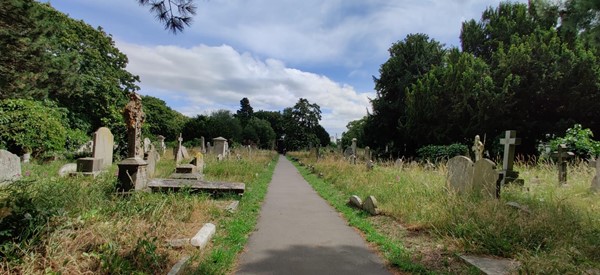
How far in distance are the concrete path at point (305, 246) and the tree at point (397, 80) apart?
22.1 metres

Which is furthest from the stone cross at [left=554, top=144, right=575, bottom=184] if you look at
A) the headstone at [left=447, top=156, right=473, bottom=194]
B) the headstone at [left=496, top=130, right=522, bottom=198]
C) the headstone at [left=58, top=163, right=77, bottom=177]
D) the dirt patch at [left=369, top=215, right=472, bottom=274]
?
the headstone at [left=58, top=163, right=77, bottom=177]

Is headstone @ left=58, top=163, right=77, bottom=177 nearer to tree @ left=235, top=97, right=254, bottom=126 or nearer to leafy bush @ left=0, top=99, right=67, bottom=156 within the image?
leafy bush @ left=0, top=99, right=67, bottom=156

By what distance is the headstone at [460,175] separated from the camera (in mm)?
7559

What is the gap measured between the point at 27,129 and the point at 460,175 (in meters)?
14.8

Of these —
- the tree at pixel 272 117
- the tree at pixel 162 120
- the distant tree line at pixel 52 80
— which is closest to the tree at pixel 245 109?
the tree at pixel 272 117

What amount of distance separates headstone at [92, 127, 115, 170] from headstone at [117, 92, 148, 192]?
4.68 metres

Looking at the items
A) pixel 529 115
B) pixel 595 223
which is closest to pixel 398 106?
pixel 529 115

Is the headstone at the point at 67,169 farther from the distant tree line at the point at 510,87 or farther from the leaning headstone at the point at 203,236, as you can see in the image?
the distant tree line at the point at 510,87

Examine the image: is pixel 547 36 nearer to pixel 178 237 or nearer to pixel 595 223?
pixel 595 223

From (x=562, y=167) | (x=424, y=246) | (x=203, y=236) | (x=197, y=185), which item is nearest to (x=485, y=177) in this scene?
(x=424, y=246)

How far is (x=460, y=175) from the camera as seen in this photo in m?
7.92

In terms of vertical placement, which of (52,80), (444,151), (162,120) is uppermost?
(52,80)

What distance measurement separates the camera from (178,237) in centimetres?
489

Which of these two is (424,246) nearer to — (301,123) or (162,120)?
(162,120)
